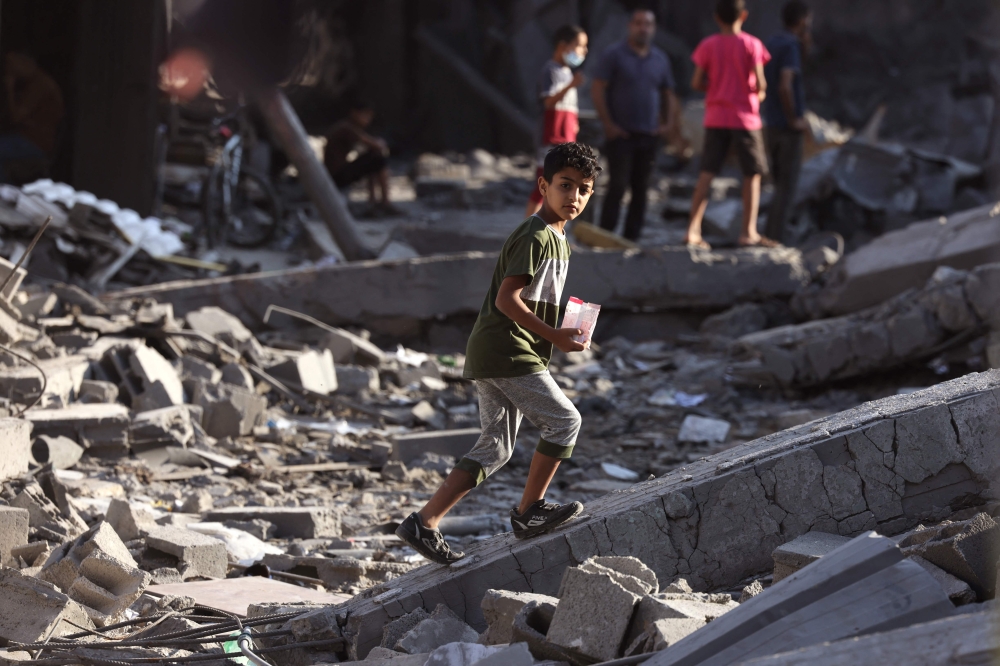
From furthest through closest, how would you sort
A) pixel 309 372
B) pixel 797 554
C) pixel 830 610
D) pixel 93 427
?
pixel 309 372 → pixel 93 427 → pixel 797 554 → pixel 830 610

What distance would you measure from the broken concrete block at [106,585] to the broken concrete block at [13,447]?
1047mm

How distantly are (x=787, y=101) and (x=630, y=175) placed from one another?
1.32 metres

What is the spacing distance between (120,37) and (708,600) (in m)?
8.42

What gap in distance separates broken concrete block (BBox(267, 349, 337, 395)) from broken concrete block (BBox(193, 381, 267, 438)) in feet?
2.03

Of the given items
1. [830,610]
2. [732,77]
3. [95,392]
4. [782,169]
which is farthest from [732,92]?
[830,610]

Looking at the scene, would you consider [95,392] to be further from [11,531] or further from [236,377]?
[11,531]

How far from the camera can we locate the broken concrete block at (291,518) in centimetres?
414

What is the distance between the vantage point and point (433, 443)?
17.1 ft

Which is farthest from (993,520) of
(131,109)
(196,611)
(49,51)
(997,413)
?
(49,51)

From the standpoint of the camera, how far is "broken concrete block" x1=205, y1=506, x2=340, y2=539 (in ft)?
13.6

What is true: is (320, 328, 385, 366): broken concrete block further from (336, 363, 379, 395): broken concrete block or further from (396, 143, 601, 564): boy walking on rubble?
(396, 143, 601, 564): boy walking on rubble

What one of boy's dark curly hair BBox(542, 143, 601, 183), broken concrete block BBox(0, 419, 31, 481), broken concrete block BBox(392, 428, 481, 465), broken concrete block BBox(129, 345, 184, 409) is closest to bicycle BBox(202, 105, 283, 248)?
broken concrete block BBox(129, 345, 184, 409)

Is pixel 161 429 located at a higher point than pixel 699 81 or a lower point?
lower

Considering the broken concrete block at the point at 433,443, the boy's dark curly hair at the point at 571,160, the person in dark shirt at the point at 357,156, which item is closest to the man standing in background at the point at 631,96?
the broken concrete block at the point at 433,443
